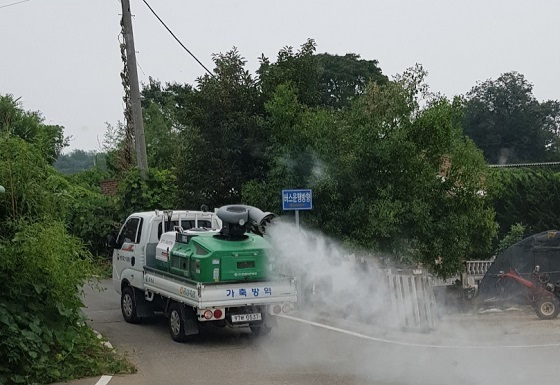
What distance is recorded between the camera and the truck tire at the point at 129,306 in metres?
14.4

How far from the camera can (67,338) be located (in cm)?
1052

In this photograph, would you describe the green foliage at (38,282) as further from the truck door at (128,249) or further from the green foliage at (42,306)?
the truck door at (128,249)

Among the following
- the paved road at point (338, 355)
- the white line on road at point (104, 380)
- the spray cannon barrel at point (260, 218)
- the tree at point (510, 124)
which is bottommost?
the paved road at point (338, 355)

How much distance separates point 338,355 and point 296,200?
5097mm

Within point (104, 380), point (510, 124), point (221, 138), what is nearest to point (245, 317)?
point (104, 380)

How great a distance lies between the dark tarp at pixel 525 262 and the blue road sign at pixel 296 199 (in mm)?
5499

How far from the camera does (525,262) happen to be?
60.4 ft

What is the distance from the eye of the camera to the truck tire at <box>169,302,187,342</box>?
1241 cm

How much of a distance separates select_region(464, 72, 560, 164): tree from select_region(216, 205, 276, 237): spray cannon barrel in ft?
204

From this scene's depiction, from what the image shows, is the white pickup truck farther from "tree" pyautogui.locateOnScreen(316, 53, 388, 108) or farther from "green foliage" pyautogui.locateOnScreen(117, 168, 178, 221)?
"tree" pyautogui.locateOnScreen(316, 53, 388, 108)

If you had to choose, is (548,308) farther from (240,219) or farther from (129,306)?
(129,306)

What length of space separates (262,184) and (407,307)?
Result: 6675 millimetres

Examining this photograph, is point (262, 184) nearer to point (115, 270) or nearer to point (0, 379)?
point (115, 270)

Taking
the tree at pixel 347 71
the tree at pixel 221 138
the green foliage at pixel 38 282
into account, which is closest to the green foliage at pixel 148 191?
the tree at pixel 221 138
